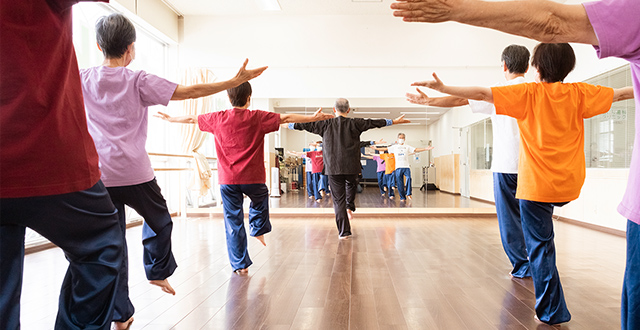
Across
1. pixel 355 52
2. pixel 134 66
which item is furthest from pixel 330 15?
pixel 134 66

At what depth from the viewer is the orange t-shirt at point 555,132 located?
1.78m

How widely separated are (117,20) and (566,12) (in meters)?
1.68

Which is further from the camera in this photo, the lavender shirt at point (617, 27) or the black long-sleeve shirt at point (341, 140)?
the black long-sleeve shirt at point (341, 140)

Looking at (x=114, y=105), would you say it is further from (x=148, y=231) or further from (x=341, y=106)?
(x=341, y=106)

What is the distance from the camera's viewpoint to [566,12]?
2.65 ft

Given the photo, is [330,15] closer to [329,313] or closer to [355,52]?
[355,52]

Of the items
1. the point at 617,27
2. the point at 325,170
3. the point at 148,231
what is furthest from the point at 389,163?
the point at 617,27

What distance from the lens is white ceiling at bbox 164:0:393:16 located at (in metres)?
7.04

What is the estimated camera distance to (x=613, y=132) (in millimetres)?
4992

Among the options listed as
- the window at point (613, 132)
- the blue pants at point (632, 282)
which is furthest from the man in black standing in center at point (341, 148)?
the blue pants at point (632, 282)

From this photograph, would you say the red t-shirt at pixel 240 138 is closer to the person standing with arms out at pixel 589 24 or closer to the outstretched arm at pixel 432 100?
the outstretched arm at pixel 432 100

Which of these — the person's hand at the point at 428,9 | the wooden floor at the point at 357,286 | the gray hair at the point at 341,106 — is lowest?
the wooden floor at the point at 357,286

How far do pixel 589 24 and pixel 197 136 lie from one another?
6.32m

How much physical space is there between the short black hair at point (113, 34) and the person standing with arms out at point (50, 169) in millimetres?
792
